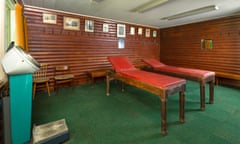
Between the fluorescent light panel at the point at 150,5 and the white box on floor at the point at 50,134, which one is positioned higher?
the fluorescent light panel at the point at 150,5

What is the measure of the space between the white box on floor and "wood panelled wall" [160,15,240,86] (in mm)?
6263

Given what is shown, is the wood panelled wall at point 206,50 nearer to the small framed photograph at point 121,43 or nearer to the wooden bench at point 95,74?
the small framed photograph at point 121,43

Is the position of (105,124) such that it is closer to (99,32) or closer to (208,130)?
(208,130)

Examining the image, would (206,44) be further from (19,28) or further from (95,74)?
(19,28)

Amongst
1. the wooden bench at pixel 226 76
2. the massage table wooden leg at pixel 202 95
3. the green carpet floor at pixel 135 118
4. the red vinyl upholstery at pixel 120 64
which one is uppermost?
the red vinyl upholstery at pixel 120 64

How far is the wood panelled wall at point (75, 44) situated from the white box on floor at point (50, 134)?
9.63 ft

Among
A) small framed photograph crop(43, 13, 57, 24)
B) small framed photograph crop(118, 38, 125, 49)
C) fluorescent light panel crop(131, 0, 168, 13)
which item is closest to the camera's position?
fluorescent light panel crop(131, 0, 168, 13)

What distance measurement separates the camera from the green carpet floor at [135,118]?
6.99 feet

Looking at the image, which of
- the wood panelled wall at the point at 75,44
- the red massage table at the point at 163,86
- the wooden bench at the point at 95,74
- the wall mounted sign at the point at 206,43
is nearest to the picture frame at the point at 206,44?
the wall mounted sign at the point at 206,43

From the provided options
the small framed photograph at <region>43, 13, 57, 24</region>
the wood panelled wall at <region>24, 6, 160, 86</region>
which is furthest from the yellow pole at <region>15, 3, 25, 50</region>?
the small framed photograph at <region>43, 13, 57, 24</region>

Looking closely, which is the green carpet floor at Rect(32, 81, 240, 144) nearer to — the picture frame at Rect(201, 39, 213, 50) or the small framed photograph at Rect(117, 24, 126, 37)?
the picture frame at Rect(201, 39, 213, 50)

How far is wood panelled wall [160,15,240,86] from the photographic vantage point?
5055 millimetres

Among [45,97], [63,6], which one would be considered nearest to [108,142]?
→ [45,97]

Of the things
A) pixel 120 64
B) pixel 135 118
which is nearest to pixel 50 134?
pixel 135 118
